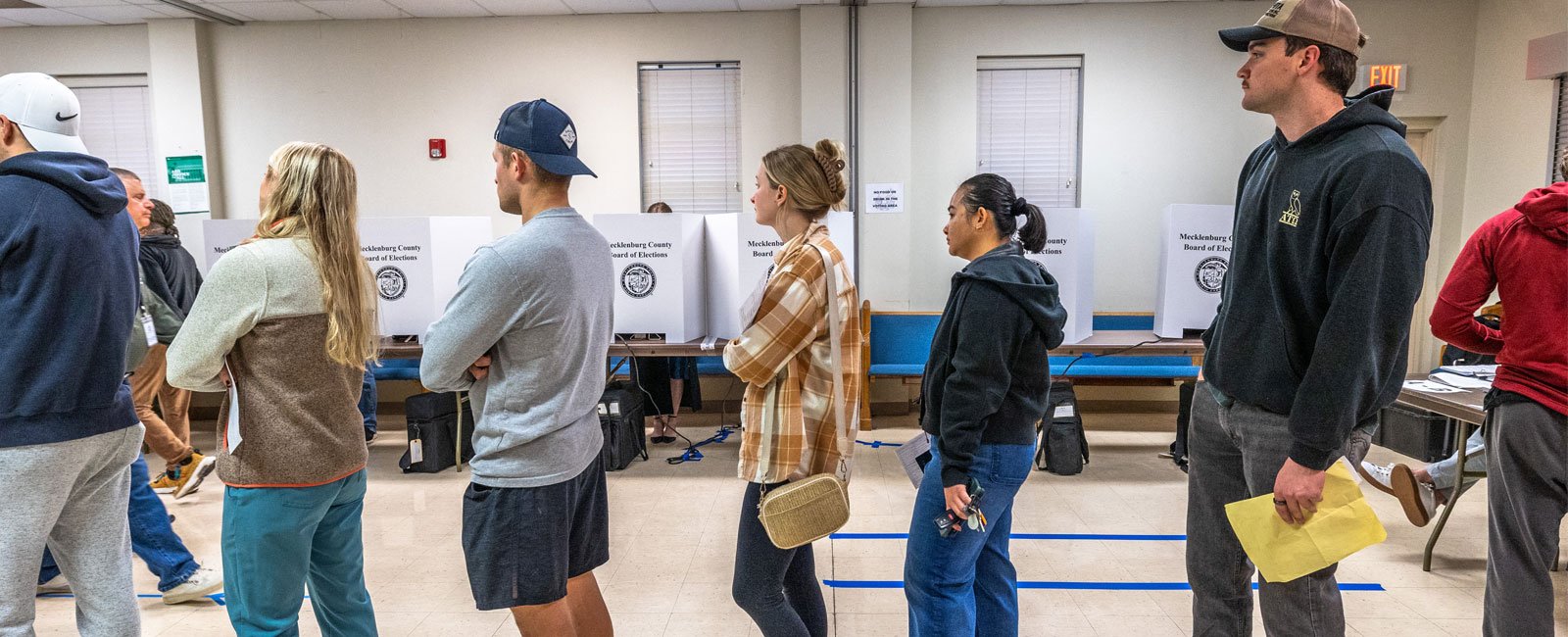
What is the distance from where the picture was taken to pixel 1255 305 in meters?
1.48

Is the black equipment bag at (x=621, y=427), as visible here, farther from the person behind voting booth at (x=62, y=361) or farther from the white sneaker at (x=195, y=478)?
the person behind voting booth at (x=62, y=361)

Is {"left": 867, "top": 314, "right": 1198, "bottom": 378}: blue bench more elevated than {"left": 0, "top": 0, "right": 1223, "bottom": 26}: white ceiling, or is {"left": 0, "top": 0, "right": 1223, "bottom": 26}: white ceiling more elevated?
{"left": 0, "top": 0, "right": 1223, "bottom": 26}: white ceiling

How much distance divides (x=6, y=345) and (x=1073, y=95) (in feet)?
21.2

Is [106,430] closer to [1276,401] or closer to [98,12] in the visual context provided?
[1276,401]

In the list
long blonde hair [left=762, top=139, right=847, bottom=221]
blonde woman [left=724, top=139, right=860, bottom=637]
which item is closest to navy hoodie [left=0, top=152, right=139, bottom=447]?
blonde woman [left=724, top=139, right=860, bottom=637]

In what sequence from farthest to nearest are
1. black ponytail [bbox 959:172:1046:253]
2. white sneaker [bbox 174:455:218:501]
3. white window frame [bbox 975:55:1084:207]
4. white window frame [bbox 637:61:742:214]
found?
1. white window frame [bbox 637:61:742:214]
2. white window frame [bbox 975:55:1084:207]
3. white sneaker [bbox 174:455:218:501]
4. black ponytail [bbox 959:172:1046:253]

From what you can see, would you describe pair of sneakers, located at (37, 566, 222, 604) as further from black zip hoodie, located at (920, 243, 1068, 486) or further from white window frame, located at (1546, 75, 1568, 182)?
white window frame, located at (1546, 75, 1568, 182)

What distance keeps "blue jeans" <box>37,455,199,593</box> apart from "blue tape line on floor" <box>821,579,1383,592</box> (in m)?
2.31

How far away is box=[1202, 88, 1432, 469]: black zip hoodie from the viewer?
1.26 metres

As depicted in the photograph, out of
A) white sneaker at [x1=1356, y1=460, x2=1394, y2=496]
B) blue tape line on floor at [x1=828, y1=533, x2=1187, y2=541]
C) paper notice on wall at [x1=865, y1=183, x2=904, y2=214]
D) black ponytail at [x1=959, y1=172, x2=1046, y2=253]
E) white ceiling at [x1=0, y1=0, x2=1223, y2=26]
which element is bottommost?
→ blue tape line on floor at [x1=828, y1=533, x2=1187, y2=541]

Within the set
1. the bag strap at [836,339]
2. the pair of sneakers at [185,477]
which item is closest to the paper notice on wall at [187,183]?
the pair of sneakers at [185,477]

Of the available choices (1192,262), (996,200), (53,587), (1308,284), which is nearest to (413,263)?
(53,587)

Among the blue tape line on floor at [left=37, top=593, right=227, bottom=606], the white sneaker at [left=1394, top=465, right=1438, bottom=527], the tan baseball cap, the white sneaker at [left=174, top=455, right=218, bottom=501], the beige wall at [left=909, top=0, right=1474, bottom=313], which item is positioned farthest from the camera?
the beige wall at [left=909, top=0, right=1474, bottom=313]

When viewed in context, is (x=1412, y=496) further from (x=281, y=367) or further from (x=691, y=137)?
(x=691, y=137)
